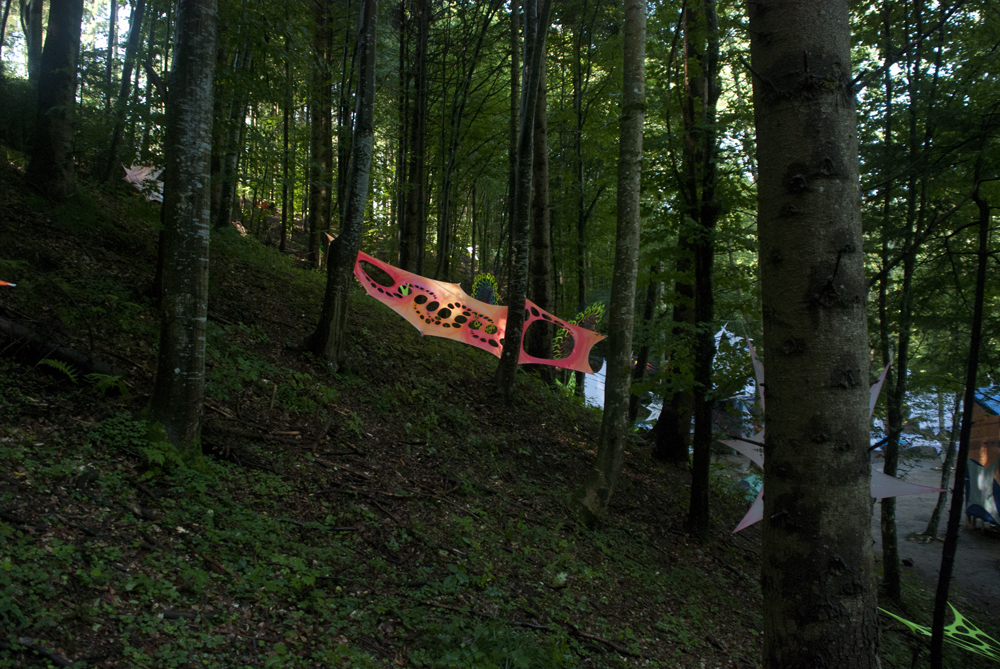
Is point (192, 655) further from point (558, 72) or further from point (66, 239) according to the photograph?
point (558, 72)

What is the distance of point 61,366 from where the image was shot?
434 cm

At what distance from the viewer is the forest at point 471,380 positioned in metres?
1.47

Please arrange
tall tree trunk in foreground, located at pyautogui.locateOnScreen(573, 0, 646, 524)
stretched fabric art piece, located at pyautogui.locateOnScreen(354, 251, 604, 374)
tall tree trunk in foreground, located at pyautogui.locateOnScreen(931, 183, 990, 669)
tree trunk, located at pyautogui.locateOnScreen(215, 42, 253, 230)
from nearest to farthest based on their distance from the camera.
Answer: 1. tall tree trunk in foreground, located at pyautogui.locateOnScreen(931, 183, 990, 669)
2. tall tree trunk in foreground, located at pyautogui.locateOnScreen(573, 0, 646, 524)
3. tree trunk, located at pyautogui.locateOnScreen(215, 42, 253, 230)
4. stretched fabric art piece, located at pyautogui.locateOnScreen(354, 251, 604, 374)

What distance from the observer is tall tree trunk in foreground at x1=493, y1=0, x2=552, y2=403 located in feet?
23.6

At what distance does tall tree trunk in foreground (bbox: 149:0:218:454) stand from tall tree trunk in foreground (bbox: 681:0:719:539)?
182 inches

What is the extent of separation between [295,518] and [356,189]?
3.63 m

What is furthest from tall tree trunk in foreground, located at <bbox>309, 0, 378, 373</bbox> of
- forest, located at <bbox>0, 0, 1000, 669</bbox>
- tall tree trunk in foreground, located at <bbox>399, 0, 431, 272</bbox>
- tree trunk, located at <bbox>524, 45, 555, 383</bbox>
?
tall tree trunk in foreground, located at <bbox>399, 0, 431, 272</bbox>

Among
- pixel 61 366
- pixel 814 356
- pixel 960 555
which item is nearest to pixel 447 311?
pixel 61 366

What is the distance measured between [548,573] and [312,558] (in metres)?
2.08

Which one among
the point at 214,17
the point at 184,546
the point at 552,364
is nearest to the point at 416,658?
the point at 184,546

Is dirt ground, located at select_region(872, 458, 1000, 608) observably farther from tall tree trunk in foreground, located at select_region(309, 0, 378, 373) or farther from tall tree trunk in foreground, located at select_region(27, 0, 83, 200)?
tall tree trunk in foreground, located at select_region(27, 0, 83, 200)

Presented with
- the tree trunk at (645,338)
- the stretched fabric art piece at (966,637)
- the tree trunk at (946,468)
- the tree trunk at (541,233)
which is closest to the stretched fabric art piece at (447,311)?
the tree trunk at (541,233)

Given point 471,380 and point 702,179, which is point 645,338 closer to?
point 471,380

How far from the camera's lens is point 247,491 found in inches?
170
